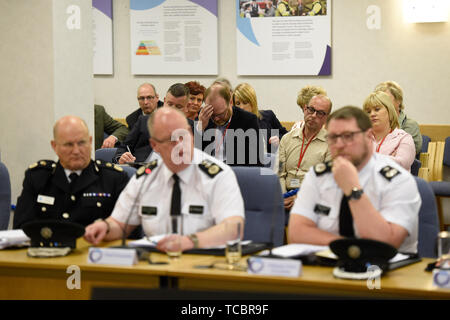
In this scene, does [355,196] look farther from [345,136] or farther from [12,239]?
[12,239]

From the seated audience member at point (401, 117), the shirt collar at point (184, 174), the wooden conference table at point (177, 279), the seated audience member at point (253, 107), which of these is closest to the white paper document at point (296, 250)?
the wooden conference table at point (177, 279)

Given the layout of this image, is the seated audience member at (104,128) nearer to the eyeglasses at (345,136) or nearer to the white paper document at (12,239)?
the white paper document at (12,239)

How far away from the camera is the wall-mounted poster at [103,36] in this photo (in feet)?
24.0

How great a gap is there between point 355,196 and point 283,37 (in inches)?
178

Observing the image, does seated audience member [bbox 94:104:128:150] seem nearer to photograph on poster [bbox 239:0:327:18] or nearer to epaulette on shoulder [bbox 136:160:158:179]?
photograph on poster [bbox 239:0:327:18]

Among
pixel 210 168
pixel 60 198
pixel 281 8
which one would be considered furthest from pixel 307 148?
pixel 281 8

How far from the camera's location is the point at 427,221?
277cm

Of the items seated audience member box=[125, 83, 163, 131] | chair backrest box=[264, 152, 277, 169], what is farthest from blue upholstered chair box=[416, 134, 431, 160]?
seated audience member box=[125, 83, 163, 131]

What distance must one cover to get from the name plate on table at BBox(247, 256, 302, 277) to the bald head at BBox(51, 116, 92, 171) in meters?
1.26

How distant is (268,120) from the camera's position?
6246mm

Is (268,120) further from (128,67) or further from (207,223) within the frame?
(207,223)

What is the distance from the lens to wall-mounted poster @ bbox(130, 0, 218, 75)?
7035 mm

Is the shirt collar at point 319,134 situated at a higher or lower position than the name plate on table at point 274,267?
higher

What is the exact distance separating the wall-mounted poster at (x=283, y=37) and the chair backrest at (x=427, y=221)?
13.4 ft
